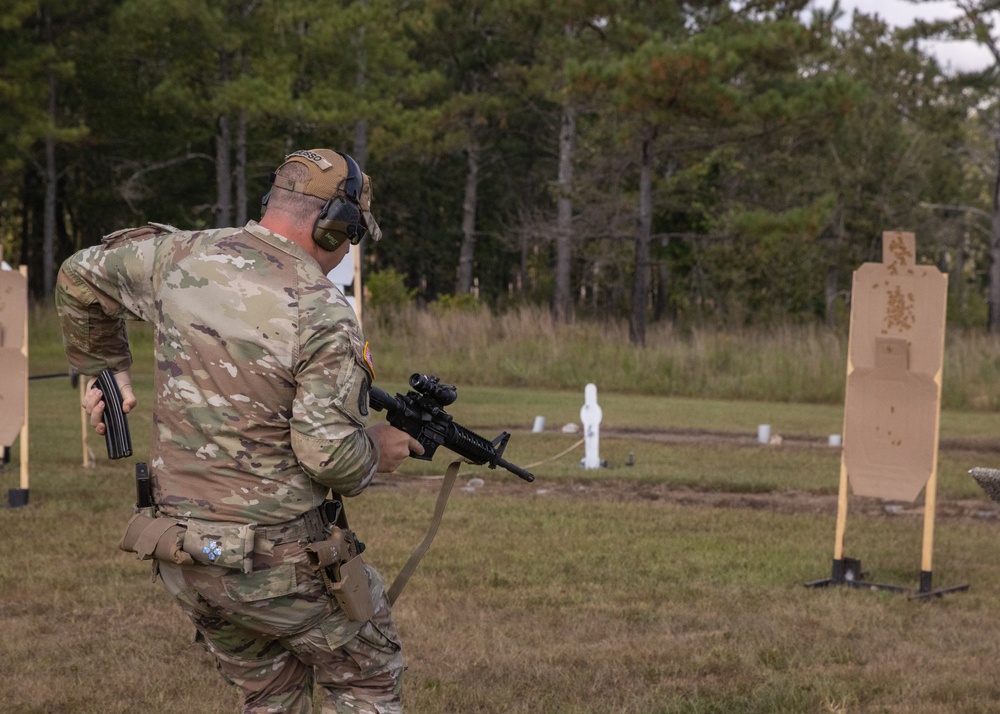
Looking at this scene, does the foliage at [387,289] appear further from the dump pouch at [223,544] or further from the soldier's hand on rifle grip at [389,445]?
the dump pouch at [223,544]

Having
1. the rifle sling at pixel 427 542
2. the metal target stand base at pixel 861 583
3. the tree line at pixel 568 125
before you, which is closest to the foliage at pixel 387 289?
the tree line at pixel 568 125

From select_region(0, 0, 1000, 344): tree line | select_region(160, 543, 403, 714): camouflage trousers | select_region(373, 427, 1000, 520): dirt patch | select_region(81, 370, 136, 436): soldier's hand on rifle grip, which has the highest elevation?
select_region(0, 0, 1000, 344): tree line

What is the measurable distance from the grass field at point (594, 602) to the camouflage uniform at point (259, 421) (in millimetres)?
2359

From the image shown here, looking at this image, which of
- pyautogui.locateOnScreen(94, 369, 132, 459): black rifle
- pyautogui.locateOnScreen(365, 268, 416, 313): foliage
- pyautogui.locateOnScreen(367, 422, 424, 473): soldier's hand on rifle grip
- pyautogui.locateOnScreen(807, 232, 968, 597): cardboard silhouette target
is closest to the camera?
pyautogui.locateOnScreen(367, 422, 424, 473): soldier's hand on rifle grip

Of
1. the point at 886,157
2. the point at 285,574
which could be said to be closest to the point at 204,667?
the point at 285,574

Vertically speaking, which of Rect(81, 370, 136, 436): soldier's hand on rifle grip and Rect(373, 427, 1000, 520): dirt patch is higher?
Rect(81, 370, 136, 436): soldier's hand on rifle grip

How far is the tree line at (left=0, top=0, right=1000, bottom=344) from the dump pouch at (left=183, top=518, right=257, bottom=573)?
79.4 ft

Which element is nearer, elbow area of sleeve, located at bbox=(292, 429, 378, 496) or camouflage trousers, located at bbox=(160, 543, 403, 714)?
elbow area of sleeve, located at bbox=(292, 429, 378, 496)

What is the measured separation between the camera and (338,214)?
3521 mm

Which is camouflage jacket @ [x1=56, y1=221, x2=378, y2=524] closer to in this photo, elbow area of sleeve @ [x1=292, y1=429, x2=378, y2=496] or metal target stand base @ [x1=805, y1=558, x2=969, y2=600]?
elbow area of sleeve @ [x1=292, y1=429, x2=378, y2=496]

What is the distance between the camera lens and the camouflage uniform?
3.37m

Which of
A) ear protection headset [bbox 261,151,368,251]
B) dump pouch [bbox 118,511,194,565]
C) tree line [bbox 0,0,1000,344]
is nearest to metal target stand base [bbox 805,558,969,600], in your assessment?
ear protection headset [bbox 261,151,368,251]

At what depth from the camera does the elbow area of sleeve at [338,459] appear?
3.33 m

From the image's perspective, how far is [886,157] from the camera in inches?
1549
